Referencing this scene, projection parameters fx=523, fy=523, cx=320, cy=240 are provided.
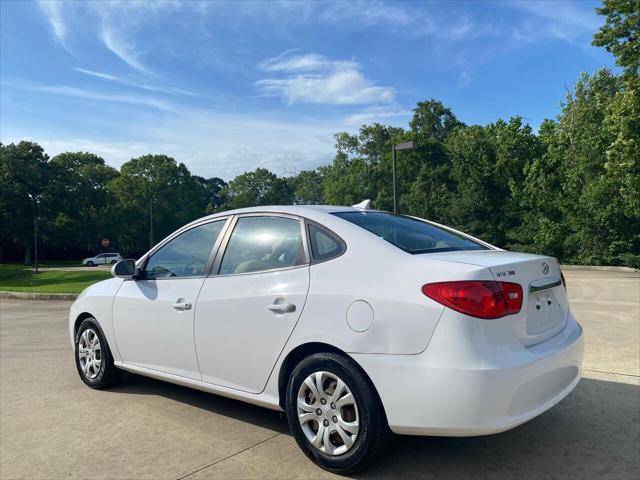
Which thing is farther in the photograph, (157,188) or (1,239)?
(157,188)

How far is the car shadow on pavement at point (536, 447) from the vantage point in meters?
3.17

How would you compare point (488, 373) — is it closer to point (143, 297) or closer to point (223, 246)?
point (223, 246)

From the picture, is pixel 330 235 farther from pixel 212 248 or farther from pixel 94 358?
pixel 94 358

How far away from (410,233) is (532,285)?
0.95 metres

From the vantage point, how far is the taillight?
111 inches

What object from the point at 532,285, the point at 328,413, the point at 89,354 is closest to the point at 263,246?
the point at 328,413

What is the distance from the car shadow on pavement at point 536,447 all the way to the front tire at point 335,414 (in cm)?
19

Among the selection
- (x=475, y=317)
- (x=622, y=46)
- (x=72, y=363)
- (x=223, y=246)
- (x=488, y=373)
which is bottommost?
(x=72, y=363)

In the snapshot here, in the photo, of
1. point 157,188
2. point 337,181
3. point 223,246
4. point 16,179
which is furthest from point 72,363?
point 157,188

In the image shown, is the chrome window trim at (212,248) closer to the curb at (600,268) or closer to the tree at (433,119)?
the curb at (600,268)

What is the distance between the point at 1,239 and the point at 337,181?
37705 mm

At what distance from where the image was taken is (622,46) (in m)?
21.5

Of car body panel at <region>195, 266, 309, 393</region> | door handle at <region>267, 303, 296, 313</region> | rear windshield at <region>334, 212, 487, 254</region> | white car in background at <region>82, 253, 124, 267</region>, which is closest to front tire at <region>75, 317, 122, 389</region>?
car body panel at <region>195, 266, 309, 393</region>

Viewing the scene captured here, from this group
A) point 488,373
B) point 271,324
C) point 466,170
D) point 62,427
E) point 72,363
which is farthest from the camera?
point 466,170
